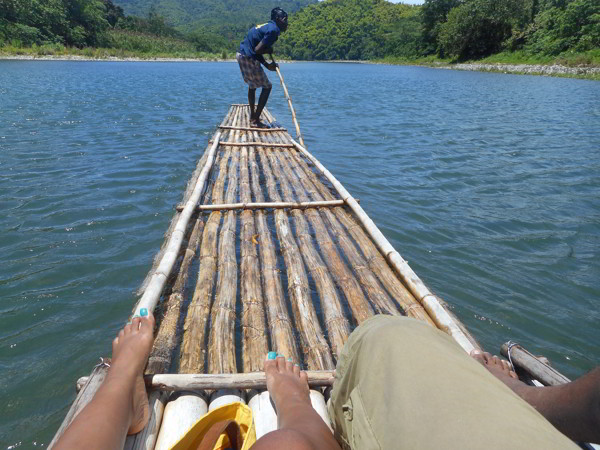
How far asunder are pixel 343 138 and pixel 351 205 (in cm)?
598

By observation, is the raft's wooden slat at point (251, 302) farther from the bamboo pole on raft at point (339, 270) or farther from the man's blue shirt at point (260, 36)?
the man's blue shirt at point (260, 36)

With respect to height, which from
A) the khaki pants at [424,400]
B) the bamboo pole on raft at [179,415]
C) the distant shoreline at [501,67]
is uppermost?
the khaki pants at [424,400]

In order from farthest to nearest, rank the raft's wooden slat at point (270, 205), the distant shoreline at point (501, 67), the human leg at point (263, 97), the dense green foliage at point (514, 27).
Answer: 1. the dense green foliage at point (514, 27)
2. the distant shoreline at point (501, 67)
3. the human leg at point (263, 97)
4. the raft's wooden slat at point (270, 205)

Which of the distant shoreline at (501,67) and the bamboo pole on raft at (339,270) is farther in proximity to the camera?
the distant shoreline at (501,67)

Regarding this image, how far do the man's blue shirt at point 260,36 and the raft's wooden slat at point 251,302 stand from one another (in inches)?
173

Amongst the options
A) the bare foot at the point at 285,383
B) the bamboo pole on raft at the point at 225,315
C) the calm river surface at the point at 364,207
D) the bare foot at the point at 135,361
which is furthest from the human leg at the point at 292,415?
the calm river surface at the point at 364,207

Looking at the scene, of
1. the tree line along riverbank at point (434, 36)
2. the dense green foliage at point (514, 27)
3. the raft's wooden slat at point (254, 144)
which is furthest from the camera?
the tree line along riverbank at point (434, 36)

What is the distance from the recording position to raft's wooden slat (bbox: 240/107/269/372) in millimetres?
2469

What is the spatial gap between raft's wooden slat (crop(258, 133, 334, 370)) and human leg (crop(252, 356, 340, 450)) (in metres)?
0.29

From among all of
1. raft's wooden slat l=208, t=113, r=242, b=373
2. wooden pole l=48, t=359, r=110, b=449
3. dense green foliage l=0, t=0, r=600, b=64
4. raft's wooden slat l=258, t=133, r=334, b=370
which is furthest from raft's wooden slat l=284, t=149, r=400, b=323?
dense green foliage l=0, t=0, r=600, b=64

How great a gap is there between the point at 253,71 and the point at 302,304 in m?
6.29

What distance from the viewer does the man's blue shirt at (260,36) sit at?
7.32 meters

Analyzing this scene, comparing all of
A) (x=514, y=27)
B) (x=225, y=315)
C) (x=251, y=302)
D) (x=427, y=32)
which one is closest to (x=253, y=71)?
(x=251, y=302)

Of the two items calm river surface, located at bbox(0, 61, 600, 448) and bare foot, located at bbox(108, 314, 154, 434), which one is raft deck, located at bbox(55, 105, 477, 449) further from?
calm river surface, located at bbox(0, 61, 600, 448)
